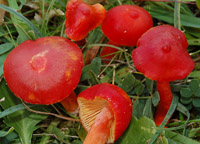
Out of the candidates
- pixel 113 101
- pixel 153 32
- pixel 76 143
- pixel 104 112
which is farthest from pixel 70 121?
pixel 153 32

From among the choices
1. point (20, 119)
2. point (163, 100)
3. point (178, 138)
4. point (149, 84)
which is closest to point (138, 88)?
point (149, 84)

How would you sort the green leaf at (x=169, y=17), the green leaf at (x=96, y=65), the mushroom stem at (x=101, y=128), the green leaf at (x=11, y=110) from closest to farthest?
the mushroom stem at (x=101, y=128) → the green leaf at (x=11, y=110) → the green leaf at (x=96, y=65) → the green leaf at (x=169, y=17)

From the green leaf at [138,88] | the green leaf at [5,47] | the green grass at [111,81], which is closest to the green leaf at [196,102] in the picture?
the green grass at [111,81]

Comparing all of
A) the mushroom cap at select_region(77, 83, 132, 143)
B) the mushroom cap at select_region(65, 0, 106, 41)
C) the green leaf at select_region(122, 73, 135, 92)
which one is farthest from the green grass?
the mushroom cap at select_region(65, 0, 106, 41)

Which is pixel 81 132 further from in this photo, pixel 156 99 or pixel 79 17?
pixel 79 17

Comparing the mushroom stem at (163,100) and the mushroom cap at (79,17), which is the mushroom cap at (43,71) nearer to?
the mushroom cap at (79,17)

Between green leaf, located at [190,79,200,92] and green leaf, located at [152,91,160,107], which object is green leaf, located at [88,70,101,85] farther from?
green leaf, located at [190,79,200,92]
